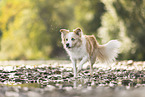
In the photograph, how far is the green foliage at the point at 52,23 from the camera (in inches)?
832

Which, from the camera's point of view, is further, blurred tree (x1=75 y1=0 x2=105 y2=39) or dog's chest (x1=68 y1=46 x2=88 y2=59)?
blurred tree (x1=75 y1=0 x2=105 y2=39)

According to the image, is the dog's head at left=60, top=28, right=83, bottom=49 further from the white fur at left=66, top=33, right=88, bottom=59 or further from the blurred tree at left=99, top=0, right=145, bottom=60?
the blurred tree at left=99, top=0, right=145, bottom=60

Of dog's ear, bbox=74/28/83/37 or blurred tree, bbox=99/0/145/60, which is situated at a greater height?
blurred tree, bbox=99/0/145/60

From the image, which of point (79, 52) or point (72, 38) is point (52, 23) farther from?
point (72, 38)

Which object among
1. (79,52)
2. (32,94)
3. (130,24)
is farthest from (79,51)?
(130,24)

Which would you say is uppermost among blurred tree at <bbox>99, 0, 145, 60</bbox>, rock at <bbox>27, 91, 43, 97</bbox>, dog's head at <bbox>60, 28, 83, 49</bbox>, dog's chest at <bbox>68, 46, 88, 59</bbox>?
blurred tree at <bbox>99, 0, 145, 60</bbox>

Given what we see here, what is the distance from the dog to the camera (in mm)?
8712

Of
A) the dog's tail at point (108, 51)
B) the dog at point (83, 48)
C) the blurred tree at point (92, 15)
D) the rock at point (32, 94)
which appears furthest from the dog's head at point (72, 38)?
the blurred tree at point (92, 15)

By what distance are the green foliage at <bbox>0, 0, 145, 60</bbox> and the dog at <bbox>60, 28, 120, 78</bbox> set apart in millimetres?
10272

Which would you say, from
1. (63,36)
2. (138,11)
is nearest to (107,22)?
(138,11)

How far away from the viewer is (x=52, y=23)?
33594mm

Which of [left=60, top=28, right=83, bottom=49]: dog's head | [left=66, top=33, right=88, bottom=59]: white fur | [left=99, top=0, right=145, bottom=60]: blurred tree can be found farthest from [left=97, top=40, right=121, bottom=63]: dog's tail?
[left=99, top=0, right=145, bottom=60]: blurred tree

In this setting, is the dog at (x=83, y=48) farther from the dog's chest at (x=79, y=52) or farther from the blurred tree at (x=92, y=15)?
the blurred tree at (x=92, y=15)

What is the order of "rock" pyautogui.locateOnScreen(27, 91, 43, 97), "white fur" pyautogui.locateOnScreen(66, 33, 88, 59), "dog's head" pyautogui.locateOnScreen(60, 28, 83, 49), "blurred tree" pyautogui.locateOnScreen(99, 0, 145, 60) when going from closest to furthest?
"rock" pyautogui.locateOnScreen(27, 91, 43, 97) → "dog's head" pyautogui.locateOnScreen(60, 28, 83, 49) → "white fur" pyautogui.locateOnScreen(66, 33, 88, 59) → "blurred tree" pyautogui.locateOnScreen(99, 0, 145, 60)
